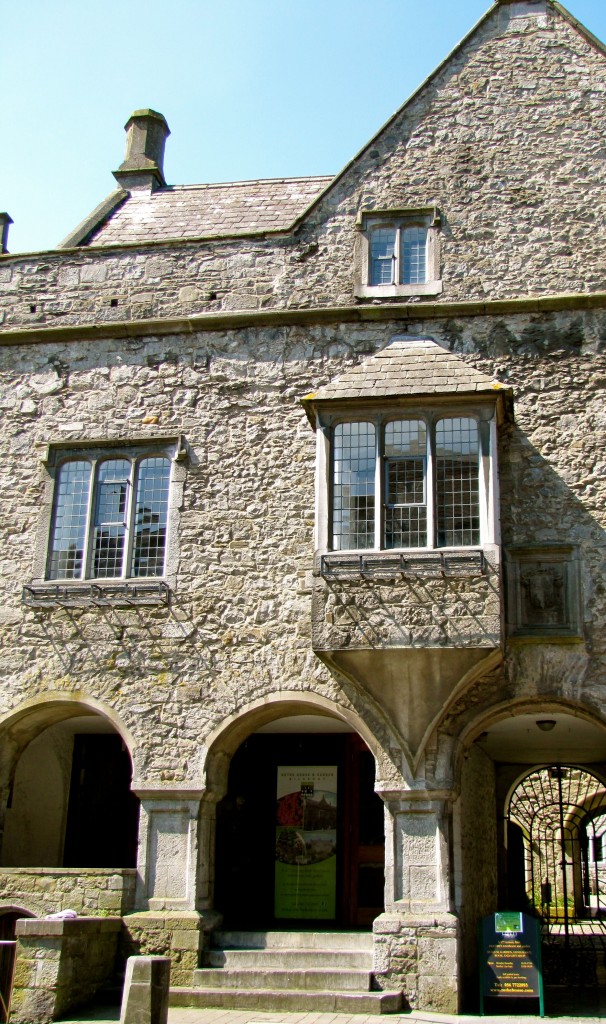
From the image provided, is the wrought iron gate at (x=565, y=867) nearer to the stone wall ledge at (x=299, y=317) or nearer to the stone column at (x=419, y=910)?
the stone column at (x=419, y=910)

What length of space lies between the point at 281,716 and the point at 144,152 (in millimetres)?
10913

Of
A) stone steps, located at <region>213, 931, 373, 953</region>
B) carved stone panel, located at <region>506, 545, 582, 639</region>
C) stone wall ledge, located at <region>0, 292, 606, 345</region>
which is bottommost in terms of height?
stone steps, located at <region>213, 931, 373, 953</region>

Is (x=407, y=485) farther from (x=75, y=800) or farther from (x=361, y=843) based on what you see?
(x=75, y=800)

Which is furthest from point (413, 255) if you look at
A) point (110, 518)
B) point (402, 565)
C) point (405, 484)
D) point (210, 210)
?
point (110, 518)

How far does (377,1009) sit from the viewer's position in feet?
34.0

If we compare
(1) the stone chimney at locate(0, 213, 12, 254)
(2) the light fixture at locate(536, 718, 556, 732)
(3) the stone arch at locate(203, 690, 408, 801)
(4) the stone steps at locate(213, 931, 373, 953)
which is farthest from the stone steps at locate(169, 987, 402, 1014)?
(1) the stone chimney at locate(0, 213, 12, 254)

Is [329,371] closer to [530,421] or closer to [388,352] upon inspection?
[388,352]

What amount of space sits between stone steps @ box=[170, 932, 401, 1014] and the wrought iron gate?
477cm

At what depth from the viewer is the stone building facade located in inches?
453

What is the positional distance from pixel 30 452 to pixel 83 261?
279 centimetres

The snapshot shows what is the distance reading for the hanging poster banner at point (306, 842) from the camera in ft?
46.5

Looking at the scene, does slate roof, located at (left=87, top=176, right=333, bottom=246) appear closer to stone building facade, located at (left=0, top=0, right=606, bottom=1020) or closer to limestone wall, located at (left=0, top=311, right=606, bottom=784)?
stone building facade, located at (left=0, top=0, right=606, bottom=1020)

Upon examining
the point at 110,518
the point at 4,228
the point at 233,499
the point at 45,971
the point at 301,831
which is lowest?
the point at 45,971

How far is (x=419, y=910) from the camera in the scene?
11.1 meters
